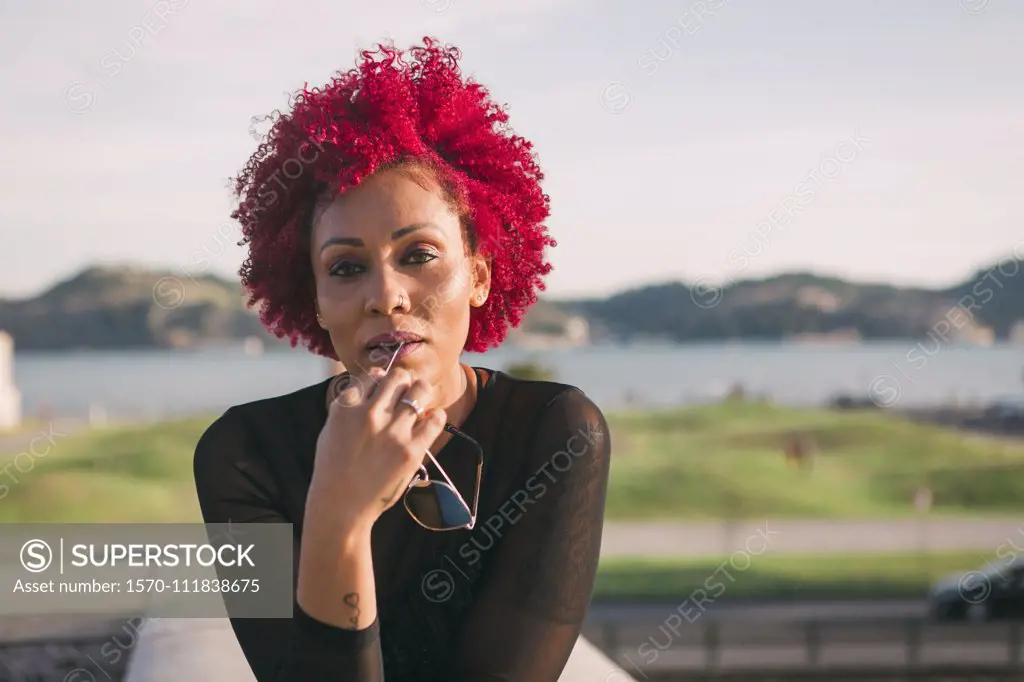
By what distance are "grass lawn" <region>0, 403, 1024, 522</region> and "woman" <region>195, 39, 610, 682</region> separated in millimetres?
24101

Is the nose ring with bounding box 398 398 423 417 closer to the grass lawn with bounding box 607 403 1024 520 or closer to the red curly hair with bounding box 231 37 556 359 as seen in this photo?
the red curly hair with bounding box 231 37 556 359

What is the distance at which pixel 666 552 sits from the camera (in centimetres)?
2403

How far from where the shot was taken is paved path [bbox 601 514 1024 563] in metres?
24.1

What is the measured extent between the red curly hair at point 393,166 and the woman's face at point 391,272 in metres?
0.06

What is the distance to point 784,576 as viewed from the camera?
21.9 metres

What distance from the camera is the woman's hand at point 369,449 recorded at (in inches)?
80.2

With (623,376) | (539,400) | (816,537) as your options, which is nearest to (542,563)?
(539,400)

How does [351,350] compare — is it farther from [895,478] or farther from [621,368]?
[621,368]

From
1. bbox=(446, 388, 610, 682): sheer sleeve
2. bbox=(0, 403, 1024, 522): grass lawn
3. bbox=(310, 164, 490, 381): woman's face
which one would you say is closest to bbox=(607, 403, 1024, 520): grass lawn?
bbox=(0, 403, 1024, 522): grass lawn

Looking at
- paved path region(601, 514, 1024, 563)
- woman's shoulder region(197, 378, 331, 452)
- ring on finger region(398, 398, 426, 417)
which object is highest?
paved path region(601, 514, 1024, 563)

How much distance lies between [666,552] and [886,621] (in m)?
6.94

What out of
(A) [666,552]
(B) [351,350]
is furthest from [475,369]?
(A) [666,552]

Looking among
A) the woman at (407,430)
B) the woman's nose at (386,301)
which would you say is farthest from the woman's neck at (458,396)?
the woman's nose at (386,301)

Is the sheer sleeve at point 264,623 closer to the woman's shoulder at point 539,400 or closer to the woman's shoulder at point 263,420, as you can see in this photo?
the woman's shoulder at point 263,420
